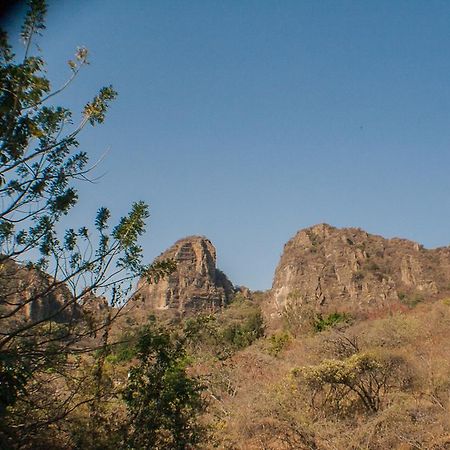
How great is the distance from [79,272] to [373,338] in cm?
1231

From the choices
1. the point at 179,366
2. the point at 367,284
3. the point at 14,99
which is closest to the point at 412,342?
the point at 179,366

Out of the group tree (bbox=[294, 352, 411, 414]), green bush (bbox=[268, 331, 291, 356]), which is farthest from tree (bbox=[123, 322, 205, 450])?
green bush (bbox=[268, 331, 291, 356])

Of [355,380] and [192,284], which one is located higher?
[192,284]

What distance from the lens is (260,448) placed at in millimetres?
8383

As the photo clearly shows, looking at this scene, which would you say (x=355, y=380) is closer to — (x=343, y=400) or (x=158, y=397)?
(x=343, y=400)

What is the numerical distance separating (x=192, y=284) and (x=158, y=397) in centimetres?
6959

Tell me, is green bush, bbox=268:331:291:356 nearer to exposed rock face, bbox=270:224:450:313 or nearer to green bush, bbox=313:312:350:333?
green bush, bbox=313:312:350:333

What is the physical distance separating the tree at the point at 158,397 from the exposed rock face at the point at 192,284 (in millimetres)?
60996

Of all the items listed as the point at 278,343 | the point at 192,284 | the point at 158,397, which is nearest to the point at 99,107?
the point at 158,397

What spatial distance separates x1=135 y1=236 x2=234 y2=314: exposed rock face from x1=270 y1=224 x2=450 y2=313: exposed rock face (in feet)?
42.6

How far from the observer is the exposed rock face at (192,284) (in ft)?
228

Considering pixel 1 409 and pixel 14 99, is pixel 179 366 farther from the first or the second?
pixel 14 99

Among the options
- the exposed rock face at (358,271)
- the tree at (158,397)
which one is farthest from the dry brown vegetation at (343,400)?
the exposed rock face at (358,271)

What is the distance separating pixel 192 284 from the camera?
7325 cm
